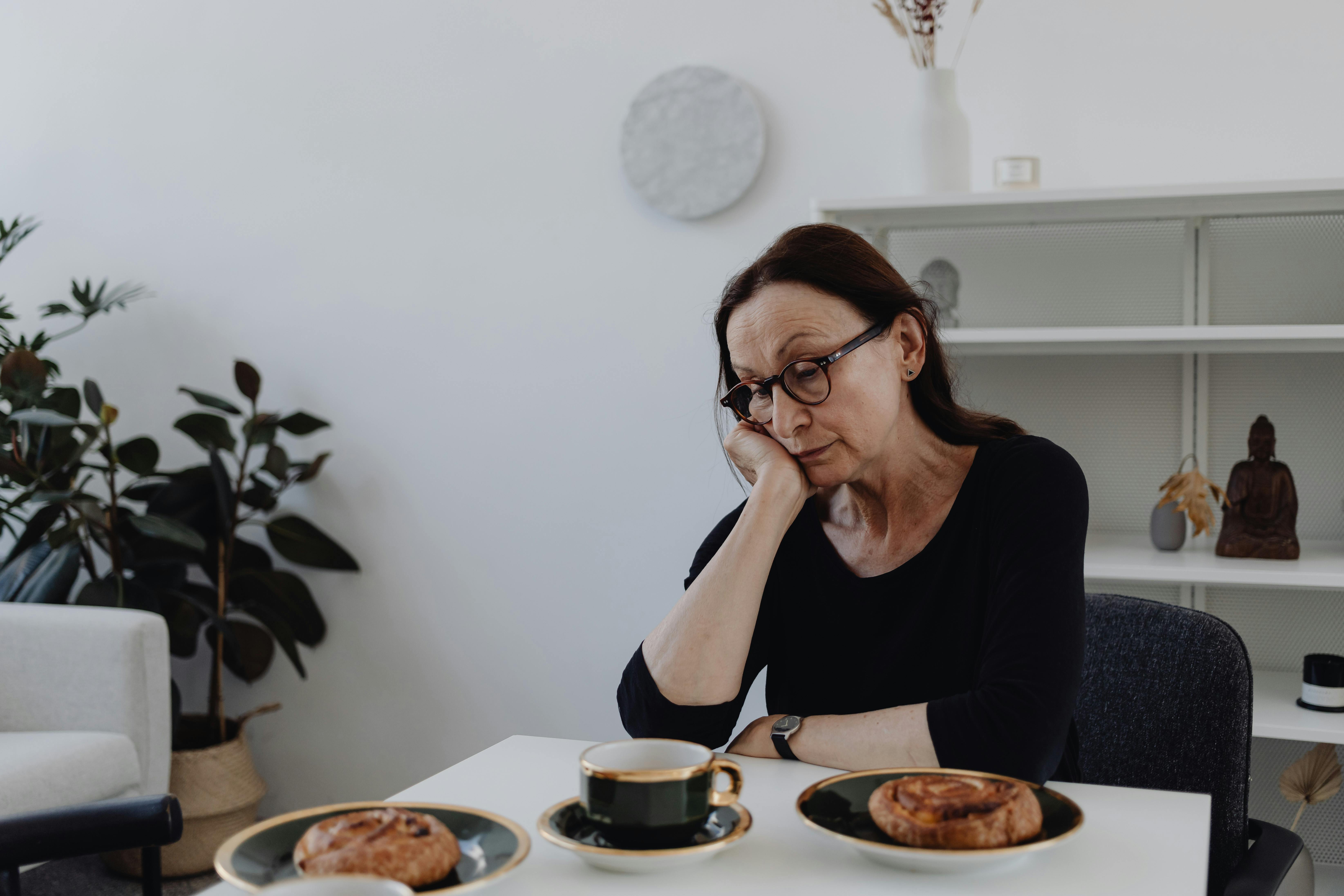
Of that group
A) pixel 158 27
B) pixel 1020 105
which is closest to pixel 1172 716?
pixel 1020 105

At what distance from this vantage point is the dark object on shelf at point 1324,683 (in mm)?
2010

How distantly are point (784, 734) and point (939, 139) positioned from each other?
5.25ft

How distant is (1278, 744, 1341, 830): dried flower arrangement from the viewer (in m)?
2.11

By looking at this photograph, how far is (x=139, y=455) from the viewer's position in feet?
9.45

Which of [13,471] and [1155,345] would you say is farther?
[13,471]

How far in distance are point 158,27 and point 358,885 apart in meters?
3.31

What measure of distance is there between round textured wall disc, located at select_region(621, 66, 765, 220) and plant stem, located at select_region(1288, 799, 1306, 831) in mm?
1834

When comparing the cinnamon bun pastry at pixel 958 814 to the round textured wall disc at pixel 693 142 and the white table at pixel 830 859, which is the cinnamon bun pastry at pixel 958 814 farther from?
the round textured wall disc at pixel 693 142

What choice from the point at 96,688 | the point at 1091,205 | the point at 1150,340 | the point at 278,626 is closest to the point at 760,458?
the point at 1150,340

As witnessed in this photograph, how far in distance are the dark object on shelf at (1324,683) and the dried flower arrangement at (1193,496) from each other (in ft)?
1.02

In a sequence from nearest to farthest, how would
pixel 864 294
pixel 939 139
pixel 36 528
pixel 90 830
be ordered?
1. pixel 90 830
2. pixel 864 294
3. pixel 939 139
4. pixel 36 528

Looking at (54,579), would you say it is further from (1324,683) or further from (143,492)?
(1324,683)

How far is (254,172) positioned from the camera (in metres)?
3.11

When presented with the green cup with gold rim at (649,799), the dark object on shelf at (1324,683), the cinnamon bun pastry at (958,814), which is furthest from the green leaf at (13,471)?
the dark object on shelf at (1324,683)
